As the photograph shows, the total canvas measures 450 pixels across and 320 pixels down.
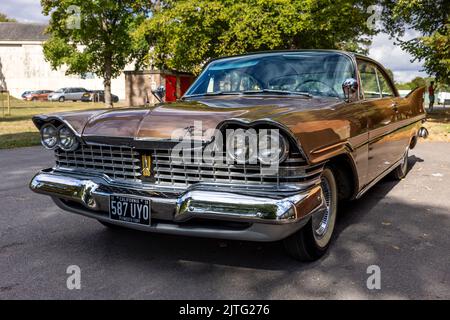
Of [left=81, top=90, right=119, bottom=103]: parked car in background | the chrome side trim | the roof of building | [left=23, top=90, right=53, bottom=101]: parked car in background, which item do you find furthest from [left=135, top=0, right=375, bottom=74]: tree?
the roof of building

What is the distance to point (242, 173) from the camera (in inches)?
105

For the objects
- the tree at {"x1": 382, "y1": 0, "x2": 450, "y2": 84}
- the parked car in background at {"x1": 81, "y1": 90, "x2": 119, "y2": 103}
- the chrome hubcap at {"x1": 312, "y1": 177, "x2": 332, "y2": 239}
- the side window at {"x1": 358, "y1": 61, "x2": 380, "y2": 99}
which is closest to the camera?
the chrome hubcap at {"x1": 312, "y1": 177, "x2": 332, "y2": 239}

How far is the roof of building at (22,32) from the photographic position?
4997cm

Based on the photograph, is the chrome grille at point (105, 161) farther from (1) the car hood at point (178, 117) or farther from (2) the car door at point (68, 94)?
(2) the car door at point (68, 94)

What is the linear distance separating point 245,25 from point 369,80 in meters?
11.7

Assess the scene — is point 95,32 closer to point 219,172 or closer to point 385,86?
point 385,86

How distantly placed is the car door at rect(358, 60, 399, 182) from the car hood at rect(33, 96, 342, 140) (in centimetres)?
69

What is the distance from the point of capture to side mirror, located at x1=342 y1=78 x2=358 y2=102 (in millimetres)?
3441

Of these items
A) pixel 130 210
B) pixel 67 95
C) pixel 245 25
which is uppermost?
pixel 245 25

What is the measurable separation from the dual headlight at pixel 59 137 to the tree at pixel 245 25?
12986mm

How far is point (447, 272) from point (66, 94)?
41228 millimetres

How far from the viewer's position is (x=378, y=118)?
4070mm

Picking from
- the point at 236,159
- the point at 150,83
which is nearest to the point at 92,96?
the point at 150,83

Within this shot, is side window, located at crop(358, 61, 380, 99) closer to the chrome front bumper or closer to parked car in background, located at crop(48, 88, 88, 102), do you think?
the chrome front bumper
